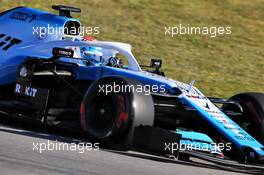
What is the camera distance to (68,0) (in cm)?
1698

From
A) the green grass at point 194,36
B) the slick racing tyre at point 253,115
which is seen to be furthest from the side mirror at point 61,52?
the green grass at point 194,36

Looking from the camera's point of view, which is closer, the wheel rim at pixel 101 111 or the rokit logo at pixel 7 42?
the wheel rim at pixel 101 111

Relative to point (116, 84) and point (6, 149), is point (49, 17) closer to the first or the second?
point (116, 84)

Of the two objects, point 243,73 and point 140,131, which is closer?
point 140,131

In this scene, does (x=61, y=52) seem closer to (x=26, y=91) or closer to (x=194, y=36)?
(x=26, y=91)

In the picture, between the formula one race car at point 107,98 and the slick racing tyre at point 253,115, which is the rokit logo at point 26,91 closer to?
the formula one race car at point 107,98

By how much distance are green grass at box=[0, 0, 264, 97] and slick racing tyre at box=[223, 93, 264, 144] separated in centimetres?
419

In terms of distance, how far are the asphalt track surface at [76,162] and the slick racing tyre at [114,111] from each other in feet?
0.65

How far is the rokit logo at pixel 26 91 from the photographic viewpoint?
7.34m

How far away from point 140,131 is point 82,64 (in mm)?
1964

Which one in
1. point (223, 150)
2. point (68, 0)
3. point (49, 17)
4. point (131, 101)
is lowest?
point (223, 150)

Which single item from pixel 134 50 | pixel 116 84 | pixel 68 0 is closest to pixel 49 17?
pixel 116 84

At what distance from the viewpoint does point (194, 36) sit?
15.9m

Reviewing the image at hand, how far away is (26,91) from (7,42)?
1.23m
